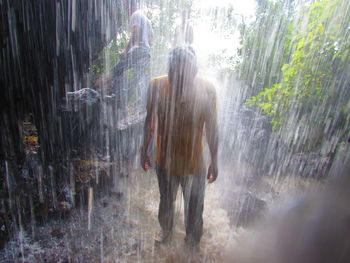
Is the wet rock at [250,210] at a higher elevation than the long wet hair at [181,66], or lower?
lower

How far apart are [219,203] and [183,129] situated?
2.55 meters

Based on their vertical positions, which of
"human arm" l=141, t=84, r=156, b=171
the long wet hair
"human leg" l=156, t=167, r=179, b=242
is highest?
the long wet hair

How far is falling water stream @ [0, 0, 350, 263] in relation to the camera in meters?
2.48

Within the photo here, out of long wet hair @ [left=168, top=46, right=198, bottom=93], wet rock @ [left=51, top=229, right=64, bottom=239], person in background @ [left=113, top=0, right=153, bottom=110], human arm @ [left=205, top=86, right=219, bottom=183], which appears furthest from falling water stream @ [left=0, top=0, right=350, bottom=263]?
long wet hair @ [left=168, top=46, right=198, bottom=93]

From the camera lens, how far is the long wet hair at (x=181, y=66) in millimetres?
2086

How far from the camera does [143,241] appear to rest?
9.53 ft

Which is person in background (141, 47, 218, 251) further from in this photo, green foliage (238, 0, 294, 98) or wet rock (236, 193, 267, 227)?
green foliage (238, 0, 294, 98)

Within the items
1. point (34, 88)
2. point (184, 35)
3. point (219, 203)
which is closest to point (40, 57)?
point (34, 88)

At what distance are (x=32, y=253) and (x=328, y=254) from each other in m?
3.40

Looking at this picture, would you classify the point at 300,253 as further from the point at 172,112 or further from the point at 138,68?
the point at 138,68

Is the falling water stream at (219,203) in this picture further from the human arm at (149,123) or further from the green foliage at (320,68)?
the human arm at (149,123)

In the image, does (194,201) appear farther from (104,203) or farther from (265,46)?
(265,46)

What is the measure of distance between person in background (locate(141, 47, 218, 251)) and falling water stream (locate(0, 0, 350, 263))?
84 centimetres

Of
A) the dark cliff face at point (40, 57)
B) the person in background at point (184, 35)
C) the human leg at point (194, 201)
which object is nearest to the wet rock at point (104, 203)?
the dark cliff face at point (40, 57)
